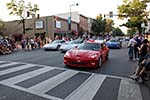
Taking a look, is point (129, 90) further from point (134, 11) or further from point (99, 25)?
point (99, 25)

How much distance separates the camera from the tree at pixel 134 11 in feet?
156

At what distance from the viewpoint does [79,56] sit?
11.2m

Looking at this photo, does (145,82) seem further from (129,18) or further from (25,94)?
(129,18)

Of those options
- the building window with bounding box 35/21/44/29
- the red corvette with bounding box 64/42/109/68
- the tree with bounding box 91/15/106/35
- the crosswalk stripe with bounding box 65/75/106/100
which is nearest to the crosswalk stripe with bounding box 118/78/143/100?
the crosswalk stripe with bounding box 65/75/106/100

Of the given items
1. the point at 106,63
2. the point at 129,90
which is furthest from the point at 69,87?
the point at 106,63

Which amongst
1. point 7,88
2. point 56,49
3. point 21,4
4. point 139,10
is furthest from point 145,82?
point 139,10

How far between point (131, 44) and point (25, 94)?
10.2 m

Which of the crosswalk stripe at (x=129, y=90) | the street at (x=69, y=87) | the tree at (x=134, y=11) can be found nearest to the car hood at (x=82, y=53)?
the street at (x=69, y=87)

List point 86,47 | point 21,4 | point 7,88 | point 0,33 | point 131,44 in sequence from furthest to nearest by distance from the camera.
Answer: point 0,33
point 21,4
point 131,44
point 86,47
point 7,88

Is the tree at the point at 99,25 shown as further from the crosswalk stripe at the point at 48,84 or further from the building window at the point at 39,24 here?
the crosswalk stripe at the point at 48,84

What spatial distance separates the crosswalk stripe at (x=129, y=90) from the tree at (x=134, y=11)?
41.6 metres

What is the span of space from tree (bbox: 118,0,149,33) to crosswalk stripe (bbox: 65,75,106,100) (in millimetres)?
41564

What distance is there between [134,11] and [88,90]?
4449 centimetres

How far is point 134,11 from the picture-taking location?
48875 millimetres
